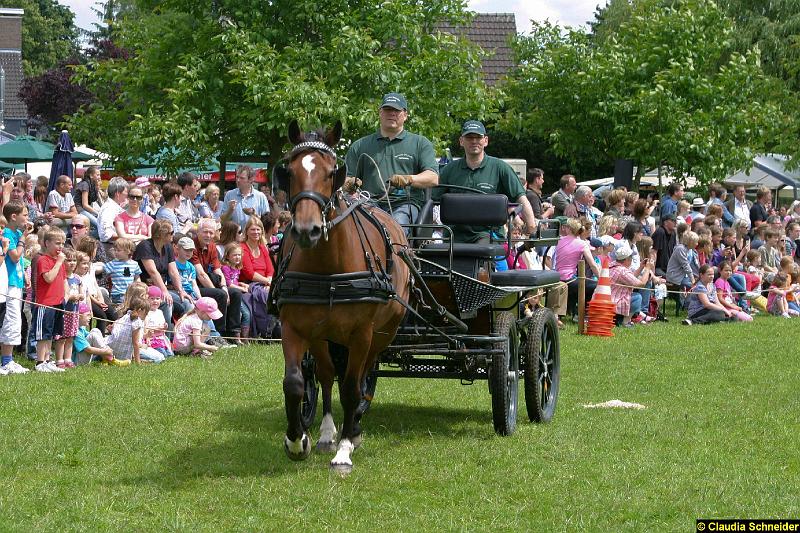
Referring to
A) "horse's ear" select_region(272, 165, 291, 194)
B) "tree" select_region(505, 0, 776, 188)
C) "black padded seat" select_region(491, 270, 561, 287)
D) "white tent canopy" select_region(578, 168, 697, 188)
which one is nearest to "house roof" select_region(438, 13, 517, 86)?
"white tent canopy" select_region(578, 168, 697, 188)

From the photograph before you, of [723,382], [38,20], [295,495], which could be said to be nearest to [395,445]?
[295,495]

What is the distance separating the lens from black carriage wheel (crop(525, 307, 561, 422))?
9141 millimetres

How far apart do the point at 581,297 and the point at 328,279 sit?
996cm

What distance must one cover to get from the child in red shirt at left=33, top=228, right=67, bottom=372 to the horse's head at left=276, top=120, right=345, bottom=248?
536 cm

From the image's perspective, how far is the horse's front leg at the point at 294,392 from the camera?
720 cm

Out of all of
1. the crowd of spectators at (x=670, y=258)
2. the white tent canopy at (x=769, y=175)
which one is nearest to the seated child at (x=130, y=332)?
the crowd of spectators at (x=670, y=258)

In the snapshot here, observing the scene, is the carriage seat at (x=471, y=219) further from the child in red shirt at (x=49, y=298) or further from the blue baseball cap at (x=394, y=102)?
the child in red shirt at (x=49, y=298)

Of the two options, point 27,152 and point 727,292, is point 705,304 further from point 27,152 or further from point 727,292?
point 27,152

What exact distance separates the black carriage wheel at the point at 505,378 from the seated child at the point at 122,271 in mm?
5584

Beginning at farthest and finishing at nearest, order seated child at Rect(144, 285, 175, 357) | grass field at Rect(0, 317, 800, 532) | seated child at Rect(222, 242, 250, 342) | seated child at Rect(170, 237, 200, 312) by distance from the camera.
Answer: seated child at Rect(222, 242, 250, 342) → seated child at Rect(170, 237, 200, 312) → seated child at Rect(144, 285, 175, 357) → grass field at Rect(0, 317, 800, 532)

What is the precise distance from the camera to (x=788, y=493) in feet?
22.1

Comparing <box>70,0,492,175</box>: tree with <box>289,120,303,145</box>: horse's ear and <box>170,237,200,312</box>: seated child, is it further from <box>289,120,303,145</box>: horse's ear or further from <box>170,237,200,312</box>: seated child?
<box>289,120,303,145</box>: horse's ear

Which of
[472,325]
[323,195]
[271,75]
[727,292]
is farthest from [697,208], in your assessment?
[323,195]

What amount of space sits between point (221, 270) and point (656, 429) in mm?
7031
